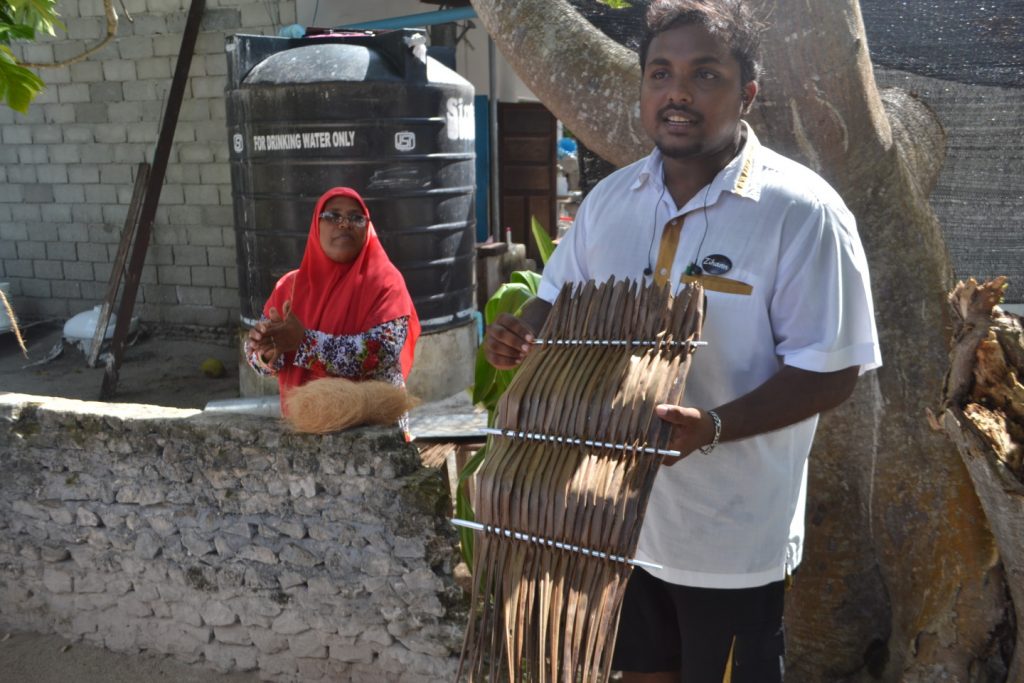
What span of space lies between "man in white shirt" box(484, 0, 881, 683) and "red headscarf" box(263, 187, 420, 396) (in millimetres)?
1547

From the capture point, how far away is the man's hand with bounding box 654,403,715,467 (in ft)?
5.06

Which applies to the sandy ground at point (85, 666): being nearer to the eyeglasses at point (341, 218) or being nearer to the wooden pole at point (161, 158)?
the eyeglasses at point (341, 218)

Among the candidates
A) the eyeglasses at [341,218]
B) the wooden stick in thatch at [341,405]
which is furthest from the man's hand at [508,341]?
the eyeglasses at [341,218]

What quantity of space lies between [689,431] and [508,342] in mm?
458

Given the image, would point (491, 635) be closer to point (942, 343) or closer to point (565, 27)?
point (942, 343)

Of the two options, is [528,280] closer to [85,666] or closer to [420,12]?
[85,666]

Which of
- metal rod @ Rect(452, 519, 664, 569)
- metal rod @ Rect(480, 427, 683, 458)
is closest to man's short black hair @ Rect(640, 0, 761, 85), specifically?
metal rod @ Rect(480, 427, 683, 458)

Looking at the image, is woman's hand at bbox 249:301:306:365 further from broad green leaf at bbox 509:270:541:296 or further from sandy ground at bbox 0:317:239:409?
sandy ground at bbox 0:317:239:409

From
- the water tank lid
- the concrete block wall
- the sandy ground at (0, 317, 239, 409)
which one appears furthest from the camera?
→ the concrete block wall

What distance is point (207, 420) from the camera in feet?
10.6

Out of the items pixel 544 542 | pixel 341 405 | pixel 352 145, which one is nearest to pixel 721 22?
pixel 544 542

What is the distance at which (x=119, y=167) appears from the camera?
8.71 metres

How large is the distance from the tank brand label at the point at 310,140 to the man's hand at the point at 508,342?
14.4 ft

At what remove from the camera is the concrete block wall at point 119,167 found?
26.7 feet
